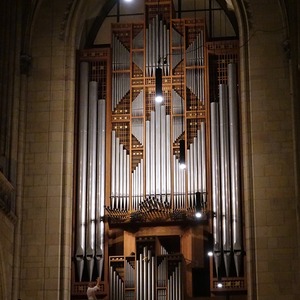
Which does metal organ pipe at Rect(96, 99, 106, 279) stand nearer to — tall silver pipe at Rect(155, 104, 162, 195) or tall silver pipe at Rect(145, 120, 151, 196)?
tall silver pipe at Rect(145, 120, 151, 196)

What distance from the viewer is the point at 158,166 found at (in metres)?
24.0

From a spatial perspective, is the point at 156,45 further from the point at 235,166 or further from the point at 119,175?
the point at 235,166

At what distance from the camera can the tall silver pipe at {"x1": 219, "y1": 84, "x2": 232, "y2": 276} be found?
23.0 meters

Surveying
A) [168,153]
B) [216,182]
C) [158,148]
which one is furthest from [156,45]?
[216,182]

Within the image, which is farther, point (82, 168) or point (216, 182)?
point (82, 168)

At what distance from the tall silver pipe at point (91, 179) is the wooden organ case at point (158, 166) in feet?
0.08

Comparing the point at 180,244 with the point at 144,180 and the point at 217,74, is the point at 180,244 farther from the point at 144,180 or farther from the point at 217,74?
the point at 217,74

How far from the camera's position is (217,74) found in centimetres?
2461

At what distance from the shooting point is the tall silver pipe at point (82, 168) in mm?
23375

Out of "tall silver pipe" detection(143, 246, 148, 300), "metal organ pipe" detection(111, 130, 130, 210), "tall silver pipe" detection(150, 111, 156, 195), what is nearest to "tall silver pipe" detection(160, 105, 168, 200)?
"tall silver pipe" detection(150, 111, 156, 195)

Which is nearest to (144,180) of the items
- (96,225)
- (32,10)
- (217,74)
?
(96,225)

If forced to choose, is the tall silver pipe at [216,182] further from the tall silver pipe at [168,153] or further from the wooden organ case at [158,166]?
the tall silver pipe at [168,153]

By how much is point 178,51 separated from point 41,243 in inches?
237

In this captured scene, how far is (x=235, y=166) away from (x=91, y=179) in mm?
3476
